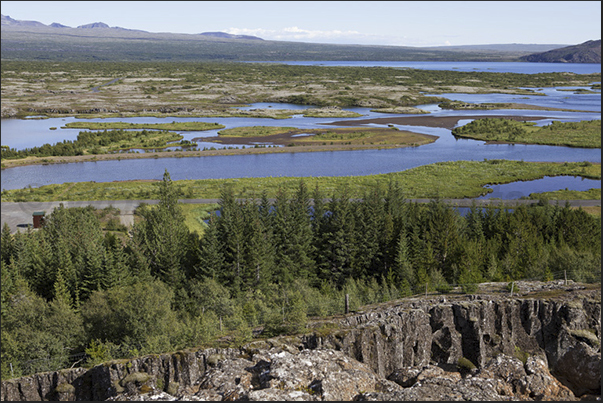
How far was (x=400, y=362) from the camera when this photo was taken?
24.3m

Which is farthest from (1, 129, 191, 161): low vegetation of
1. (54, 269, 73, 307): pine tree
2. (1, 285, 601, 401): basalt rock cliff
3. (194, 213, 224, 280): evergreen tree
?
(1, 285, 601, 401): basalt rock cliff

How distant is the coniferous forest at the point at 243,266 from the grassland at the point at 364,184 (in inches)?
824

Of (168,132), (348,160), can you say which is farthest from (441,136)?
(168,132)

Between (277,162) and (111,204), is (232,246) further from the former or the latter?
(277,162)

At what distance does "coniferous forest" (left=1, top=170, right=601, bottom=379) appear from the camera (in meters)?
29.5

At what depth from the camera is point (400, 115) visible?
568 ft

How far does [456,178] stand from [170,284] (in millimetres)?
59331

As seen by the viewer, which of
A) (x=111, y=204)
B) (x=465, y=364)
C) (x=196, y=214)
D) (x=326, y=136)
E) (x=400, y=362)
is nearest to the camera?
(x=465, y=364)

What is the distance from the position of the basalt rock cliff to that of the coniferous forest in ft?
12.9

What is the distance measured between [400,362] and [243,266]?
2431 centimetres

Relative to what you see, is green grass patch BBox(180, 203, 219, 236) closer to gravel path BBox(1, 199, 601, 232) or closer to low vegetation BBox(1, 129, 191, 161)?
gravel path BBox(1, 199, 601, 232)

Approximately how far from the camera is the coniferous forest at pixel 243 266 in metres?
29.5

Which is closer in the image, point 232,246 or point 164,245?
point 164,245

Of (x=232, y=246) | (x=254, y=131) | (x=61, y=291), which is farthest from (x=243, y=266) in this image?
(x=254, y=131)
